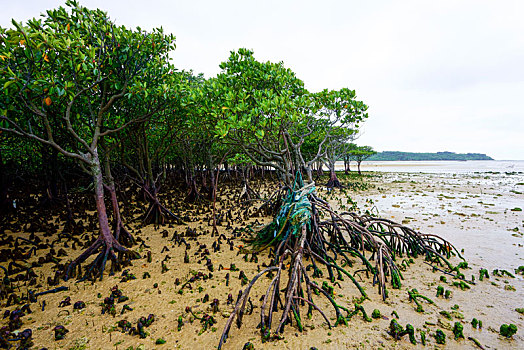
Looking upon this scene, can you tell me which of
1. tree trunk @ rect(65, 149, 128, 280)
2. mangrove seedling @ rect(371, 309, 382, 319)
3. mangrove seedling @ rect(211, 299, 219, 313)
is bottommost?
mangrove seedling @ rect(371, 309, 382, 319)

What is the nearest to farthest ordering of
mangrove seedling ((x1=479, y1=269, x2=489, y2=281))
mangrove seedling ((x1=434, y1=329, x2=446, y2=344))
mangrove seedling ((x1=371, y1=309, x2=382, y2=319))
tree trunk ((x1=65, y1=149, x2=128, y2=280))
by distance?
mangrove seedling ((x1=434, y1=329, x2=446, y2=344))
mangrove seedling ((x1=371, y1=309, x2=382, y2=319))
mangrove seedling ((x1=479, y1=269, x2=489, y2=281))
tree trunk ((x1=65, y1=149, x2=128, y2=280))

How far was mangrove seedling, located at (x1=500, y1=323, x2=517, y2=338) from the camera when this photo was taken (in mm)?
3557

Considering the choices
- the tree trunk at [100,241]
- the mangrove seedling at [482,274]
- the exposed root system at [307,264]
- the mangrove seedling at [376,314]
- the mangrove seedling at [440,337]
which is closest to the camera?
the mangrove seedling at [440,337]

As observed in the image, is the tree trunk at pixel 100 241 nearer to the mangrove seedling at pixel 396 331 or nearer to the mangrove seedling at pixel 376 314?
the mangrove seedling at pixel 376 314

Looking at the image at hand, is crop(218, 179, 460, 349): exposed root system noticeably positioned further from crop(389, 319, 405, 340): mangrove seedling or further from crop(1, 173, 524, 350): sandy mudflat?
crop(389, 319, 405, 340): mangrove seedling

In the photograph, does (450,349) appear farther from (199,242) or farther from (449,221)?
(449,221)

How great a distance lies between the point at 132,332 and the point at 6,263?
223 inches

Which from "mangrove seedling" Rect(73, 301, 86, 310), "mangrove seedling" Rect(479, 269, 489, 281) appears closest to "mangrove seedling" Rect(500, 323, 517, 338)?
"mangrove seedling" Rect(479, 269, 489, 281)

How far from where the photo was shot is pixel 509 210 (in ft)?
42.3

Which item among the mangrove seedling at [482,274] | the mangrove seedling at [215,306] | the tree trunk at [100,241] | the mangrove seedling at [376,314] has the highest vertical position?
the tree trunk at [100,241]

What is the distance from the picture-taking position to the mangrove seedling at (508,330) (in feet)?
11.7

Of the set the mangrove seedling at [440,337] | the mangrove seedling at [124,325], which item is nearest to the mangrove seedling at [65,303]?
the mangrove seedling at [124,325]

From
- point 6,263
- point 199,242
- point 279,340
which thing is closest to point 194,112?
point 199,242

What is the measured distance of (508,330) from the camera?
3.62m
